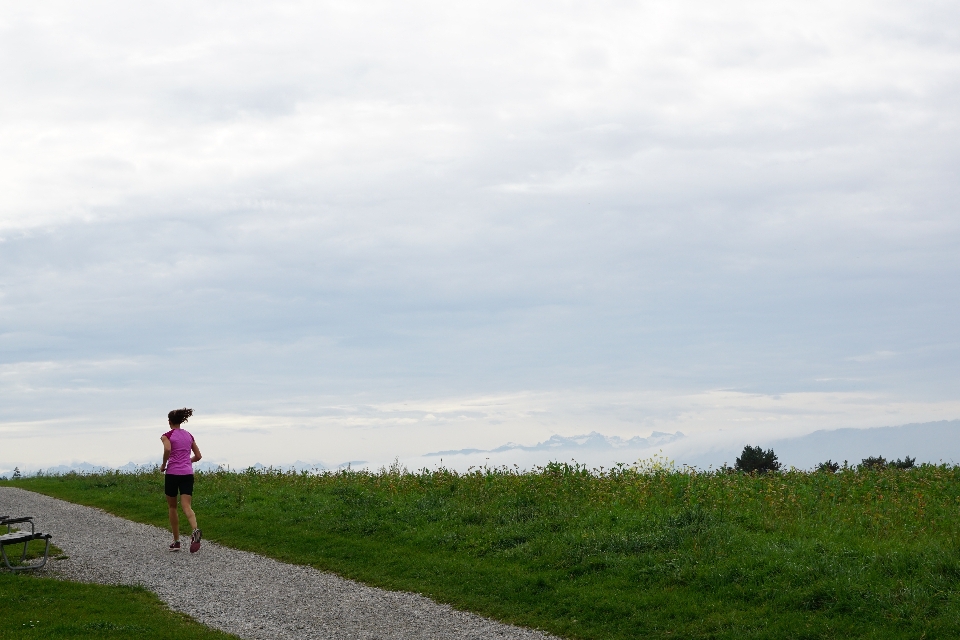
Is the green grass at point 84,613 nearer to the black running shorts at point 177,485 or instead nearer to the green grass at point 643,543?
the black running shorts at point 177,485

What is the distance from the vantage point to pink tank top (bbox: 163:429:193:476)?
1823 cm

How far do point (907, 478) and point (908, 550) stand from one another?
29.6ft

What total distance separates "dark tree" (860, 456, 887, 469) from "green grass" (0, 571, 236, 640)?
64.6 feet

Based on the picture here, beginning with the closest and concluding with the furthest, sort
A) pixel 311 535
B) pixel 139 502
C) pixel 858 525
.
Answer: pixel 858 525, pixel 311 535, pixel 139 502

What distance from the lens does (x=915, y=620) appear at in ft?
36.9

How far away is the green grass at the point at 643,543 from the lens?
1216 cm

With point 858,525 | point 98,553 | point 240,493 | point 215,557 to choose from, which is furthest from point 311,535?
point 858,525

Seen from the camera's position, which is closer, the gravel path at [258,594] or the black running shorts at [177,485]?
the gravel path at [258,594]

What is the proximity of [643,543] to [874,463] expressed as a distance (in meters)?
13.6

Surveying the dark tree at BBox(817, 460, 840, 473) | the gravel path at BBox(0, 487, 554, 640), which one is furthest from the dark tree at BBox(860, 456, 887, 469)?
the gravel path at BBox(0, 487, 554, 640)

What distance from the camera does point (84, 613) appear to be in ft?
43.3

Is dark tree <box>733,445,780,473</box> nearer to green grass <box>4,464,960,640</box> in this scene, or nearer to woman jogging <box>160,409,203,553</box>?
green grass <box>4,464,960,640</box>

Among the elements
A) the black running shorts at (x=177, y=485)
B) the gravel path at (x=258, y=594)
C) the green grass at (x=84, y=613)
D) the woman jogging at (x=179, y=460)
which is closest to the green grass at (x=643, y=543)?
the gravel path at (x=258, y=594)

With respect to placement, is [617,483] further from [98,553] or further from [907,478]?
[98,553]
